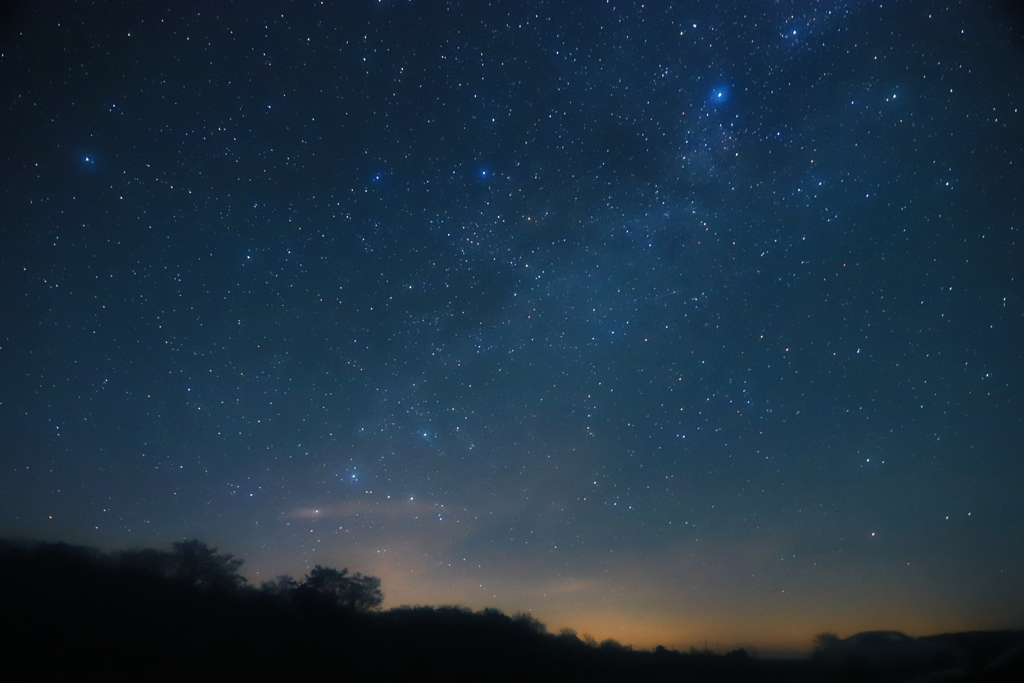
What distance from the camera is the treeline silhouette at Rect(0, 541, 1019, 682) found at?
424 inches

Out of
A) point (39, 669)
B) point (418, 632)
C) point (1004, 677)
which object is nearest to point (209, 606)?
point (39, 669)

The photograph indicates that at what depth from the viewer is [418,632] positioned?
15.4 m

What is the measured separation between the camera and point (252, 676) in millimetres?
13039

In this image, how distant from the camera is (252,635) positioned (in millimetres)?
13570

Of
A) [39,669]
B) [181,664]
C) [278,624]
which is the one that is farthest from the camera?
[278,624]

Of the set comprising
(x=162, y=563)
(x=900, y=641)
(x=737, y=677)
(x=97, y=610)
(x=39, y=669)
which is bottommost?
(x=737, y=677)

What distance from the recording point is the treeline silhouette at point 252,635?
424 inches

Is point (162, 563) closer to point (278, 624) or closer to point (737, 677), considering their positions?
point (278, 624)

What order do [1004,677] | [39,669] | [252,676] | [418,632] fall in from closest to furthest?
[39,669], [1004,677], [252,676], [418,632]

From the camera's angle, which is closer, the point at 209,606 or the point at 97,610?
the point at 97,610

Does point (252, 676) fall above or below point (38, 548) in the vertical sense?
below

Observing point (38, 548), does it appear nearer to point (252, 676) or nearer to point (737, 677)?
point (252, 676)

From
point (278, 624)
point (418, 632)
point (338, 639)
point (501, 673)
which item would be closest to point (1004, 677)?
point (501, 673)

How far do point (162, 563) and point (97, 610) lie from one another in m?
1.58
